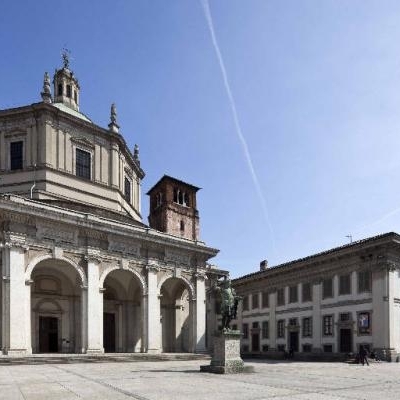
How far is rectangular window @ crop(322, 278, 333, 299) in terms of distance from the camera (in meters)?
38.7

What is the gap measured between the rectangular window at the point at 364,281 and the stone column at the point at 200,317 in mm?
12322

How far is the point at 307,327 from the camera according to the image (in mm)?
40562

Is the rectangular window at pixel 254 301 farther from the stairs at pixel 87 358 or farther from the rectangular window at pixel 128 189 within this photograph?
the rectangular window at pixel 128 189

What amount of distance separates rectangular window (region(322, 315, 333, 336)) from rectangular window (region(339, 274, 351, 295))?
7.94ft

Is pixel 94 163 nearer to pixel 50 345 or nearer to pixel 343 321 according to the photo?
pixel 50 345

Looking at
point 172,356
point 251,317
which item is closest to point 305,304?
point 251,317

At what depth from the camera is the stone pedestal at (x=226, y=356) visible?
19.8 meters

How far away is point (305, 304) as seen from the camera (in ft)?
135

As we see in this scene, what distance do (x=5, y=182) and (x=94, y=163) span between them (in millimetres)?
7108

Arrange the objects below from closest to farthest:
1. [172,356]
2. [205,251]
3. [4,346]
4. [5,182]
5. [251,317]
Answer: [4,346] → [172,356] → [5,182] → [205,251] → [251,317]

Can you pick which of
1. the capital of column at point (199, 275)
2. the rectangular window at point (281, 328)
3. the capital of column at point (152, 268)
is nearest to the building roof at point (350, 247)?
the rectangular window at point (281, 328)

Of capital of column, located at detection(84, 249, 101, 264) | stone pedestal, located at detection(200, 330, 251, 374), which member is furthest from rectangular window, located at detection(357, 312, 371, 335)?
capital of column, located at detection(84, 249, 101, 264)

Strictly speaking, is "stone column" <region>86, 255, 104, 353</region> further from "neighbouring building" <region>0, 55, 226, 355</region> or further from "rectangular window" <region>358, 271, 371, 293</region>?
"rectangular window" <region>358, 271, 371, 293</region>

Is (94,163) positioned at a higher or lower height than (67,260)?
higher
